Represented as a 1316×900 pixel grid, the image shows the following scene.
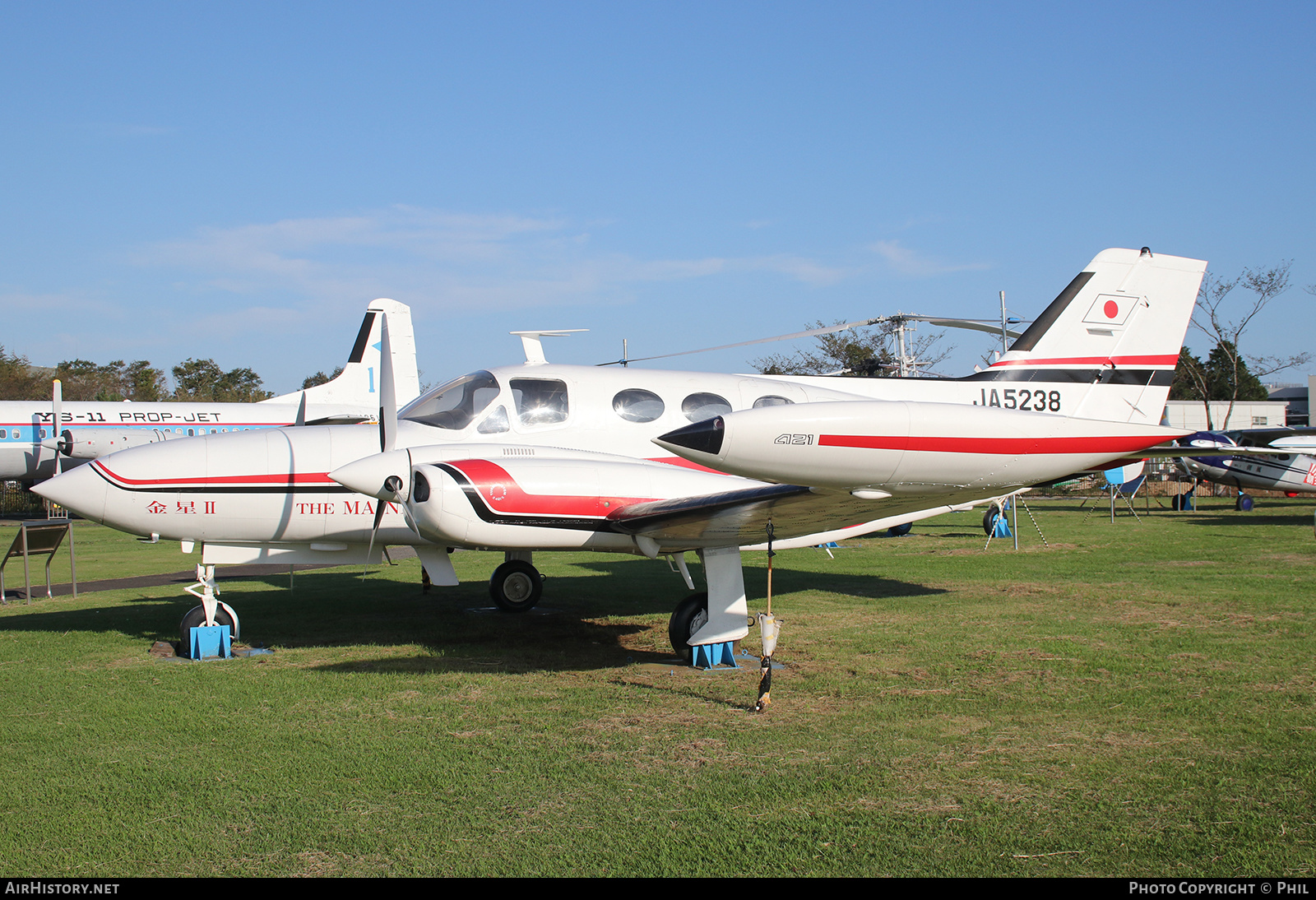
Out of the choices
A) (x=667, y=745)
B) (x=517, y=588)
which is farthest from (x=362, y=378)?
(x=667, y=745)

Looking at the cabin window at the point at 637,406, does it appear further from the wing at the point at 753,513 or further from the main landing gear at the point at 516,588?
the main landing gear at the point at 516,588

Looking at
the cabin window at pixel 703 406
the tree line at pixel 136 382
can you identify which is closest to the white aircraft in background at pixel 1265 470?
the cabin window at pixel 703 406

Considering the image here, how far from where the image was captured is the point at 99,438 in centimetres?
2809

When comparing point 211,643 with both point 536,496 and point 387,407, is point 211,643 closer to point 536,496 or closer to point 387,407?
point 387,407

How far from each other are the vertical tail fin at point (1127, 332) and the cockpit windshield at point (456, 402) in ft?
20.8

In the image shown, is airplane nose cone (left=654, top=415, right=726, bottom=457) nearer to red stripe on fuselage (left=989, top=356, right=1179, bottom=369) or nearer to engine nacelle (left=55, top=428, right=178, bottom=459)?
red stripe on fuselage (left=989, top=356, right=1179, bottom=369)

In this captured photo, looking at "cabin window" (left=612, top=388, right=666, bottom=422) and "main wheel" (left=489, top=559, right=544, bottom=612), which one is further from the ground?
"cabin window" (left=612, top=388, right=666, bottom=422)

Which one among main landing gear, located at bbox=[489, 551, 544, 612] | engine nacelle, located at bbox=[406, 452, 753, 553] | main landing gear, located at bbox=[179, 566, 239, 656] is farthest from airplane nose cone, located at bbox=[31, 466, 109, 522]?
main landing gear, located at bbox=[489, 551, 544, 612]

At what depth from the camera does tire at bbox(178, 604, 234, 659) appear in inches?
316

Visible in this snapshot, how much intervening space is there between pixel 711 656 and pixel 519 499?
2263 mm

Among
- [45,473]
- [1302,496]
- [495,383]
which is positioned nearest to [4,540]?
[45,473]

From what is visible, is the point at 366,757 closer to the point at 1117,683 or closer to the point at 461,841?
the point at 461,841

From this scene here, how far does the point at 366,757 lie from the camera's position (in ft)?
16.7

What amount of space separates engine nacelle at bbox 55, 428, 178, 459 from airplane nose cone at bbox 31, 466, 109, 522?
21771 mm
